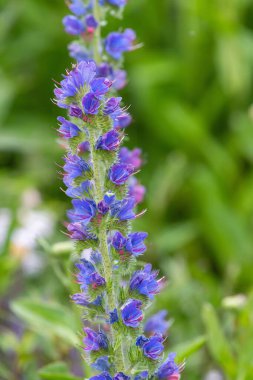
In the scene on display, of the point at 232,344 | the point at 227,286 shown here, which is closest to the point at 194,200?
the point at 227,286

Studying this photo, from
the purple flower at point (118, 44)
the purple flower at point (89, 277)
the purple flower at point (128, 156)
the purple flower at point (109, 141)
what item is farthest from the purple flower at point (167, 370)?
the purple flower at point (118, 44)

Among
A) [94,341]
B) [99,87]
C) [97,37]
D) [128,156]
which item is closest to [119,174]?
[99,87]

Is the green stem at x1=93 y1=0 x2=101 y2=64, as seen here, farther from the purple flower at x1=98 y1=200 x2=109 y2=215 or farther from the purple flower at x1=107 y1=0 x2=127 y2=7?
the purple flower at x1=98 y1=200 x2=109 y2=215

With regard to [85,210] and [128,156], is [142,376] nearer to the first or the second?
[85,210]

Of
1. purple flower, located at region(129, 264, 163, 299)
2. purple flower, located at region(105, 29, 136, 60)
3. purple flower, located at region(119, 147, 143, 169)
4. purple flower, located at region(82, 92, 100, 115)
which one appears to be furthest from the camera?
purple flower, located at region(105, 29, 136, 60)

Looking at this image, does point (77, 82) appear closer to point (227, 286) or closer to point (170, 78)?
point (227, 286)

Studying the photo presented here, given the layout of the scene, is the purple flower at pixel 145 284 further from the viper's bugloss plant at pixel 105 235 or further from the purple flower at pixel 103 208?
the purple flower at pixel 103 208

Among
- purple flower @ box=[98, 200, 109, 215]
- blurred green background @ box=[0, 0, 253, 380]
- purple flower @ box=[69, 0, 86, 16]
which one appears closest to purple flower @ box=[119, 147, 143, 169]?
purple flower @ box=[69, 0, 86, 16]
